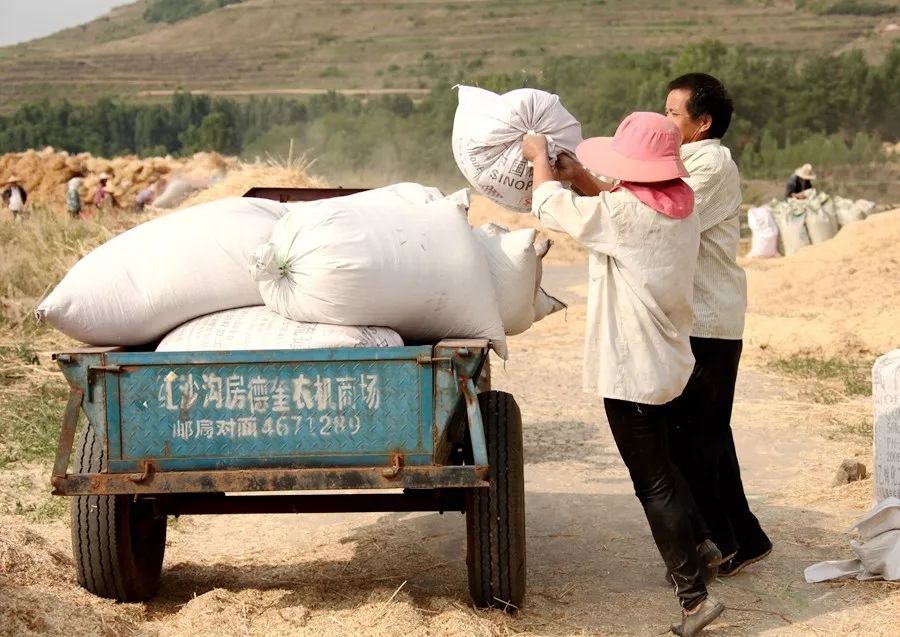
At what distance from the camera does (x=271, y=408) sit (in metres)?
4.09

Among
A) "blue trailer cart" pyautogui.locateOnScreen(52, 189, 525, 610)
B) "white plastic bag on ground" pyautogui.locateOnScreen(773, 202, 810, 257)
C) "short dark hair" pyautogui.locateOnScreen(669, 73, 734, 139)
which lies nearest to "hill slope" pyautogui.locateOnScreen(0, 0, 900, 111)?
"white plastic bag on ground" pyautogui.locateOnScreen(773, 202, 810, 257)

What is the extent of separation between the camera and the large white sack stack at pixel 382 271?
4207 millimetres

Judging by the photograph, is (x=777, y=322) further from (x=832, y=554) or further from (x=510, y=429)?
(x=510, y=429)

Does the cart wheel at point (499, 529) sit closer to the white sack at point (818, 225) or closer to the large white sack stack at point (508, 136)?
the large white sack stack at point (508, 136)

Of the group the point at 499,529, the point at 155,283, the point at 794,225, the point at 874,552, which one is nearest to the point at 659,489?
the point at 499,529

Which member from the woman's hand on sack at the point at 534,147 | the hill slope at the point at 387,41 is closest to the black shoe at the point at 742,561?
the woman's hand on sack at the point at 534,147

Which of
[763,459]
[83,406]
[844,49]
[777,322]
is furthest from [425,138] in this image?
[83,406]

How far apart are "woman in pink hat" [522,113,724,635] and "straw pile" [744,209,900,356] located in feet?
22.4

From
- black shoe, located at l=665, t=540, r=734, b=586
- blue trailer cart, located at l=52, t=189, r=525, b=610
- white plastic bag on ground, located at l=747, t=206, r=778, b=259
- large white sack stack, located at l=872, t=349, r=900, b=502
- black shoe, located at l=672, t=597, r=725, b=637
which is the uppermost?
blue trailer cart, located at l=52, t=189, r=525, b=610

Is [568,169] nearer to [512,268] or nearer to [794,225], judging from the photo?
[512,268]

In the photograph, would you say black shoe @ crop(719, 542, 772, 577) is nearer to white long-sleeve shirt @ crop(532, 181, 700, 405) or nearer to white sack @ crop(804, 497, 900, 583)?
white sack @ crop(804, 497, 900, 583)

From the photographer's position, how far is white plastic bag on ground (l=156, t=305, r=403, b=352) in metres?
4.20

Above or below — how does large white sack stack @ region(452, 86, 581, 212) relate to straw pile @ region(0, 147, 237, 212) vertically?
above

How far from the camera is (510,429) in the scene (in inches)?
175
